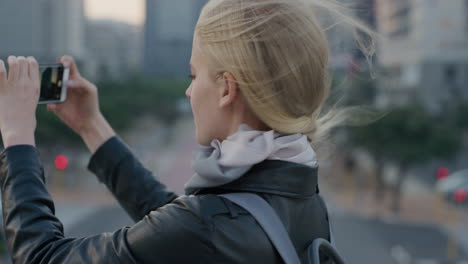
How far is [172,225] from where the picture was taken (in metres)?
0.66

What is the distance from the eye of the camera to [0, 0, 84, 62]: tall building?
18.1m

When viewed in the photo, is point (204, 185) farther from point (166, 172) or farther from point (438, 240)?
point (166, 172)

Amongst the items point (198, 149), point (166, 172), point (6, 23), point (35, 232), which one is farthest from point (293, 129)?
point (6, 23)

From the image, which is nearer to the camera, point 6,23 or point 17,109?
point 17,109

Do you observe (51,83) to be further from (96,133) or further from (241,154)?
Answer: (241,154)

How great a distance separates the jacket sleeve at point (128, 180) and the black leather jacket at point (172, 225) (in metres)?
0.30

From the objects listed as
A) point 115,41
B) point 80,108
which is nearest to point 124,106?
point 80,108

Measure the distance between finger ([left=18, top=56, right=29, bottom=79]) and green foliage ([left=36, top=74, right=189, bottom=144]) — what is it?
45.6 ft

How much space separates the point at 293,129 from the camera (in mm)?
777

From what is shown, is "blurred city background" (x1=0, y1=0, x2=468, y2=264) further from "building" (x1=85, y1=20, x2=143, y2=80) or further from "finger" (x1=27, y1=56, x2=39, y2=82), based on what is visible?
"building" (x1=85, y1=20, x2=143, y2=80)

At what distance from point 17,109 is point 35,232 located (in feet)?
0.64

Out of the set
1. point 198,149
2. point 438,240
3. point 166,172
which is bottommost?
point 166,172

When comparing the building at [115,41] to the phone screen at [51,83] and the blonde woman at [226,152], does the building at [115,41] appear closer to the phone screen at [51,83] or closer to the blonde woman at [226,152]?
the phone screen at [51,83]

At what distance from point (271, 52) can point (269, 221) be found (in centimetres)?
23
